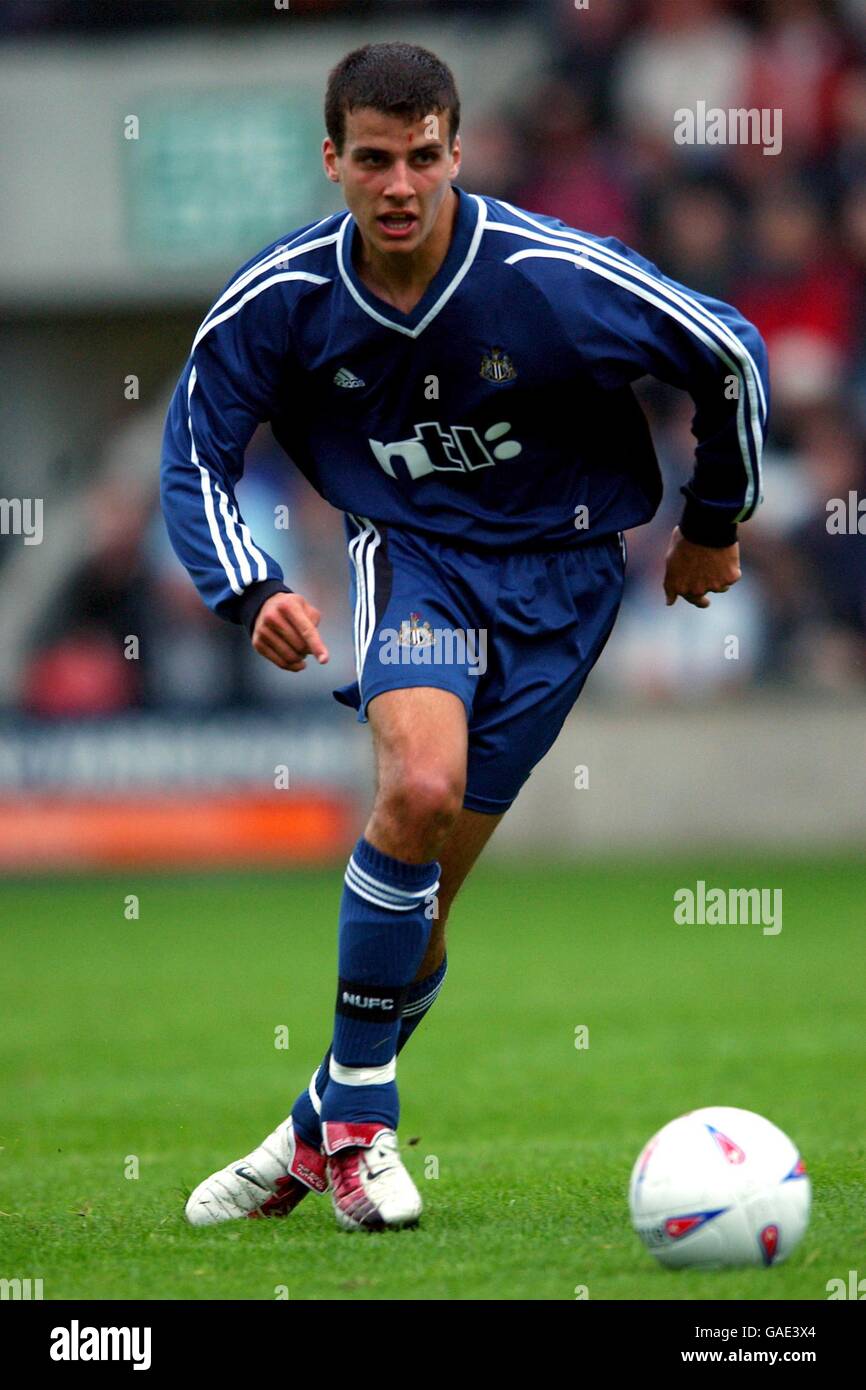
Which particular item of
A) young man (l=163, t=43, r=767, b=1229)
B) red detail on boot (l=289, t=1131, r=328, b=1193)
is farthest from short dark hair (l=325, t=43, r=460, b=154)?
red detail on boot (l=289, t=1131, r=328, b=1193)

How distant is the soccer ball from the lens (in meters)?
3.90

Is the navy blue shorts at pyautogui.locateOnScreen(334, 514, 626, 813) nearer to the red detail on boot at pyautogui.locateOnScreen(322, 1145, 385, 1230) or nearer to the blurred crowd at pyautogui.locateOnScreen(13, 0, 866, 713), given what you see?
the red detail on boot at pyautogui.locateOnScreen(322, 1145, 385, 1230)

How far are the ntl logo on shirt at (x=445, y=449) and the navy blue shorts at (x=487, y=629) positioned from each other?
160 mm

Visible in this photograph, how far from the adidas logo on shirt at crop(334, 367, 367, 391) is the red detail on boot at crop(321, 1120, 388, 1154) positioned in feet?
5.40

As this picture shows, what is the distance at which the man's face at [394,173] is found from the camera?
4480 millimetres

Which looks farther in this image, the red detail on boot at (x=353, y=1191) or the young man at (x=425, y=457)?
the young man at (x=425, y=457)

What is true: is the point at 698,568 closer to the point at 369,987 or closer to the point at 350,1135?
the point at 369,987

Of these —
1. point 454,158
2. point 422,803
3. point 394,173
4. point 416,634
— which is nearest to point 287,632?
point 416,634

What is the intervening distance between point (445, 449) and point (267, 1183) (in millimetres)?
1715

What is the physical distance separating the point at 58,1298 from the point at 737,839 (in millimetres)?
11767

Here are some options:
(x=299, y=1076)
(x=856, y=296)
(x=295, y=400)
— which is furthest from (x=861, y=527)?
(x=295, y=400)

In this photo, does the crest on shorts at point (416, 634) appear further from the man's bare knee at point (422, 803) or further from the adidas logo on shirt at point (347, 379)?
the adidas logo on shirt at point (347, 379)

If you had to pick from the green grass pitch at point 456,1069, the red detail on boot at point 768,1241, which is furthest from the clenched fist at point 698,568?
the red detail on boot at point 768,1241

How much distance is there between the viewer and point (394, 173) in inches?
177
